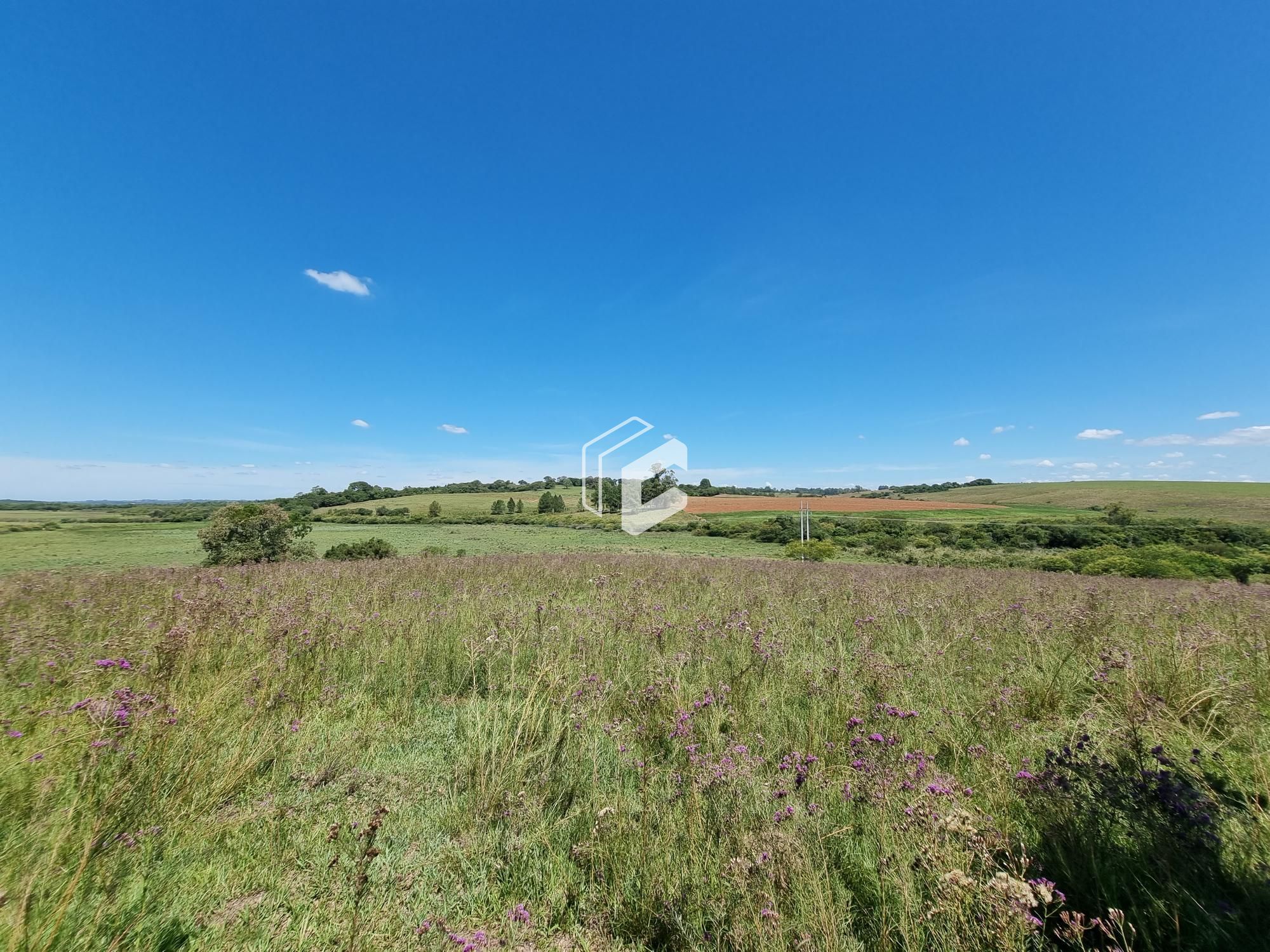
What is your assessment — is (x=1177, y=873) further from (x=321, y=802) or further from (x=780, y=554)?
(x=780, y=554)

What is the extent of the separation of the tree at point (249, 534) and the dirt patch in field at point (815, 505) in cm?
4829

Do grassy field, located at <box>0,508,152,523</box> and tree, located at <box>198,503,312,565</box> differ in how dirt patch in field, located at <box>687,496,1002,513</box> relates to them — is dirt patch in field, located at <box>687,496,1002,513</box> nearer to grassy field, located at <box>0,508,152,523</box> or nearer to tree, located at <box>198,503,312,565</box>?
tree, located at <box>198,503,312,565</box>

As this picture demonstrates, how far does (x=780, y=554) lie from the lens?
33.0m

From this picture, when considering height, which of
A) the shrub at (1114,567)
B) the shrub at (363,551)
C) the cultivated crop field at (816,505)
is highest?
the cultivated crop field at (816,505)

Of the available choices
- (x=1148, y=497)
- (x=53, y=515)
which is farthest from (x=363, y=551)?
(x=1148, y=497)

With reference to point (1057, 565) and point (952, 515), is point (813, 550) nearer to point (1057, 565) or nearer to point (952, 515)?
point (1057, 565)

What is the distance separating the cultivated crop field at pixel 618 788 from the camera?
1813mm

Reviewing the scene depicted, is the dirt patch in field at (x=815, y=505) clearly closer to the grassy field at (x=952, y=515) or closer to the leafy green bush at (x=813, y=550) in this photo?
the grassy field at (x=952, y=515)

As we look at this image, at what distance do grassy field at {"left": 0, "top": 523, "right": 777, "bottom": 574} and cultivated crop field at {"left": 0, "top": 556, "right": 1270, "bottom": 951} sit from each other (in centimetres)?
1894

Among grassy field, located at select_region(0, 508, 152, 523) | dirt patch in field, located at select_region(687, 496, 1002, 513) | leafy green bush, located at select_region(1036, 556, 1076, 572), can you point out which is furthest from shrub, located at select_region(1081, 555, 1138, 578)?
grassy field, located at select_region(0, 508, 152, 523)

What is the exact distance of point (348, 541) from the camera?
40125mm

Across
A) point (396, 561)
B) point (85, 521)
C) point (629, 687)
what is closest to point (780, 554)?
point (396, 561)

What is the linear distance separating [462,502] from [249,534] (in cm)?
6651

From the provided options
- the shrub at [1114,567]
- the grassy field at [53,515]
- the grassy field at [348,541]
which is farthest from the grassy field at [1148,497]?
the grassy field at [53,515]
